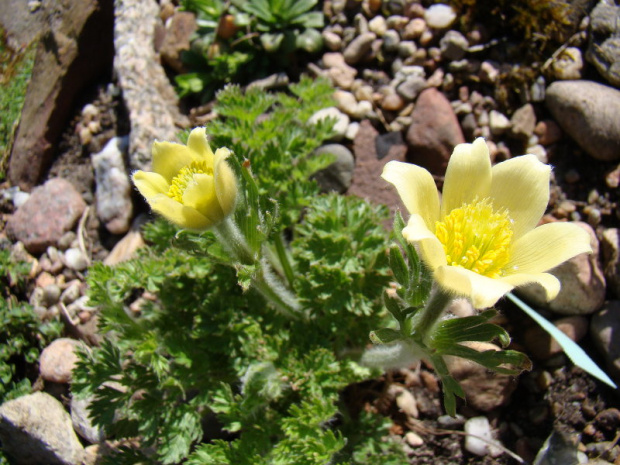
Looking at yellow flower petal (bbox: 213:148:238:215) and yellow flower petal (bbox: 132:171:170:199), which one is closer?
yellow flower petal (bbox: 213:148:238:215)

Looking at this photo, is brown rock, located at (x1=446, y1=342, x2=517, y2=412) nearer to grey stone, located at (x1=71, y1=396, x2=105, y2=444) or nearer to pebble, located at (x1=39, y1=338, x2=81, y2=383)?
grey stone, located at (x1=71, y1=396, x2=105, y2=444)

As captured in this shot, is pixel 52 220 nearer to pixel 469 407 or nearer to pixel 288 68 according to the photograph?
pixel 288 68

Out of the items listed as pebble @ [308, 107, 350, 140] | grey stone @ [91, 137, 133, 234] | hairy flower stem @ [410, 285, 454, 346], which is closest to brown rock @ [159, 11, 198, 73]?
grey stone @ [91, 137, 133, 234]

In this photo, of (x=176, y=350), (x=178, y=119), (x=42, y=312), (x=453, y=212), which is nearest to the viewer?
(x=453, y=212)

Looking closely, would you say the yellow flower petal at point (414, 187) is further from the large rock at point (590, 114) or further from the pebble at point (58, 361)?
the pebble at point (58, 361)

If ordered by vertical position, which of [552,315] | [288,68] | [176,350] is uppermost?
[288,68]

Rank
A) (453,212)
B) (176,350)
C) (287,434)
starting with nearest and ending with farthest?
(453,212)
(287,434)
(176,350)

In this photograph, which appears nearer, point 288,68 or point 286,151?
point 286,151

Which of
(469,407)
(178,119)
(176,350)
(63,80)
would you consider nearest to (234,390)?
(176,350)
